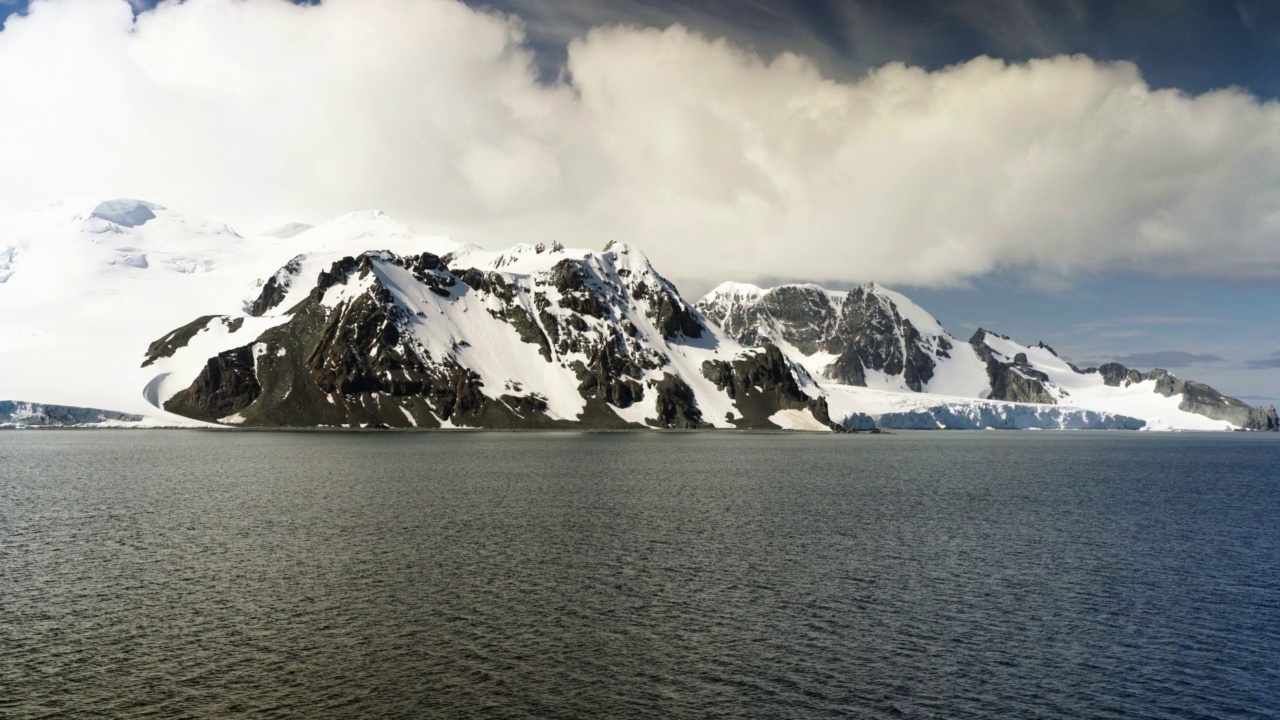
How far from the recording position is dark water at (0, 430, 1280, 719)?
127ft

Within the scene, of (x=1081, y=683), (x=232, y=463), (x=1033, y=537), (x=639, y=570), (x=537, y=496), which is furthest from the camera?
(x=232, y=463)

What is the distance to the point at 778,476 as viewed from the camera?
491 ft

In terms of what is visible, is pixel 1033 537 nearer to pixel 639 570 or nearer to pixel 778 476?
pixel 639 570

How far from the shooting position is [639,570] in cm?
6419

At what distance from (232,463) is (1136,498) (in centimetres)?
14887

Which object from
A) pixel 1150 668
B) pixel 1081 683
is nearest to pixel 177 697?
pixel 1081 683

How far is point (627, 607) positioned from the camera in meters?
53.3

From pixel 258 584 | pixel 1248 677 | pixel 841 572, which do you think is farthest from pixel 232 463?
pixel 1248 677

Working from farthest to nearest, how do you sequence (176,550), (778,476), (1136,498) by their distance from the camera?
(778,476) < (1136,498) < (176,550)

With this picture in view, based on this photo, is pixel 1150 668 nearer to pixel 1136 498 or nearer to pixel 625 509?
pixel 625 509

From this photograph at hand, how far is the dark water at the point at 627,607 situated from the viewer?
38.6 metres

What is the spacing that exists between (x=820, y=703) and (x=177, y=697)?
27.6 metres

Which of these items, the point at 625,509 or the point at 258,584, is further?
the point at 625,509

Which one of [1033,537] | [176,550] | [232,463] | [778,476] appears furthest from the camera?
[232,463]
